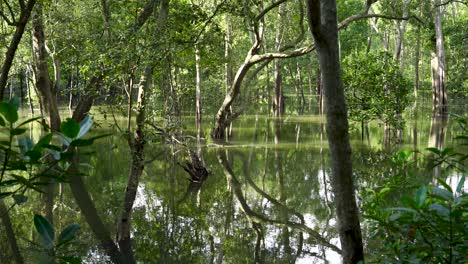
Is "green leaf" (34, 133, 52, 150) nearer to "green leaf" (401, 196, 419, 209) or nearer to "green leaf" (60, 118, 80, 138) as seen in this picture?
"green leaf" (60, 118, 80, 138)

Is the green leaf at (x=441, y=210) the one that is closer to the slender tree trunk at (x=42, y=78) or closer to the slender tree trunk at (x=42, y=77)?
the slender tree trunk at (x=42, y=78)

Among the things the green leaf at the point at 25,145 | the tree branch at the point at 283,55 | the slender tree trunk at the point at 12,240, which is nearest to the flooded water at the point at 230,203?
the slender tree trunk at the point at 12,240

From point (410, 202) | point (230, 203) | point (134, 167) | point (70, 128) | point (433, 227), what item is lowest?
point (230, 203)

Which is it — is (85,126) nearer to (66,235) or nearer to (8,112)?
(8,112)

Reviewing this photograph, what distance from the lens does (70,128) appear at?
1.09m

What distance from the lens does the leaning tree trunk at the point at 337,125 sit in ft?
10.2

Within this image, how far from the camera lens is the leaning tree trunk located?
3.12 m

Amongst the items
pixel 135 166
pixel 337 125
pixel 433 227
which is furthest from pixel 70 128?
pixel 135 166

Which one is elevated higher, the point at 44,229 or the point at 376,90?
the point at 376,90

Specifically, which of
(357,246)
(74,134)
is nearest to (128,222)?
(357,246)

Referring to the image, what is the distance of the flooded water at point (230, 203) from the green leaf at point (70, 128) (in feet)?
6.59

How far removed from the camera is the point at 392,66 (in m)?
15.9

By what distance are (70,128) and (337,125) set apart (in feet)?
7.58

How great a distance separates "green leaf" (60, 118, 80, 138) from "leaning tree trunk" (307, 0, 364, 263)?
2.18 meters
